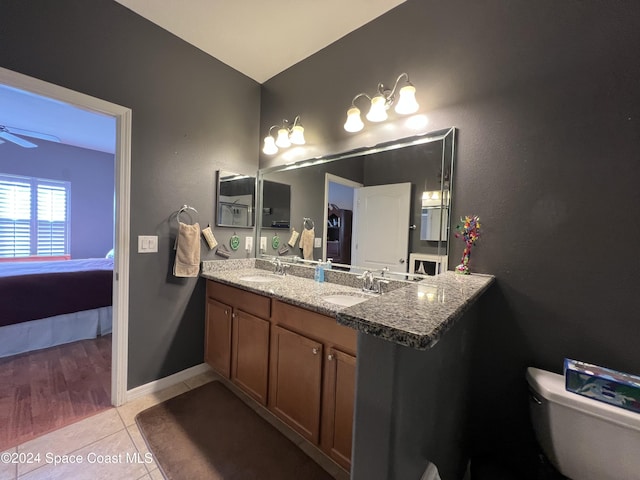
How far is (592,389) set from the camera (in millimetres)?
928

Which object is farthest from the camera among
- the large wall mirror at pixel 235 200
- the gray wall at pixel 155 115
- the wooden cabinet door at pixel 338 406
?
the large wall mirror at pixel 235 200

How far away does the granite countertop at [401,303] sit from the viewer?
0.55 meters

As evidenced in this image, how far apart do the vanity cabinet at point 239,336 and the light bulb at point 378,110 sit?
51.5 inches

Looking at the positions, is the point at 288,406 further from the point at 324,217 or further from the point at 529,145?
the point at 529,145

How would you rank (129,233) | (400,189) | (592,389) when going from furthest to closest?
(129,233), (400,189), (592,389)

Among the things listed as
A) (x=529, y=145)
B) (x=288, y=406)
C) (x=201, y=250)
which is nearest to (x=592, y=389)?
(x=529, y=145)

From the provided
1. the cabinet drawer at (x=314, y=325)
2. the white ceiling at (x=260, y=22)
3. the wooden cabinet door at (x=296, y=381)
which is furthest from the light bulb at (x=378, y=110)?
the wooden cabinet door at (x=296, y=381)

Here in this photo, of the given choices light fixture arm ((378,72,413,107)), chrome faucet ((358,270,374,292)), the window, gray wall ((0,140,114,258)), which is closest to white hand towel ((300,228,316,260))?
chrome faucet ((358,270,374,292))

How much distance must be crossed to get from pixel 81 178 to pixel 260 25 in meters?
4.67

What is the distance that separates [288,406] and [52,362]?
2347mm

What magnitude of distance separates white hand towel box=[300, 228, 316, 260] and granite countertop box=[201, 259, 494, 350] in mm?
295

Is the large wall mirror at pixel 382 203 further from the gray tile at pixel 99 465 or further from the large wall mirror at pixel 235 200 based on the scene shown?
the gray tile at pixel 99 465

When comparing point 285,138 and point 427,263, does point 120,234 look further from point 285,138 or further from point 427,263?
point 427,263

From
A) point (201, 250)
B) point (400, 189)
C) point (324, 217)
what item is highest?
point (400, 189)
